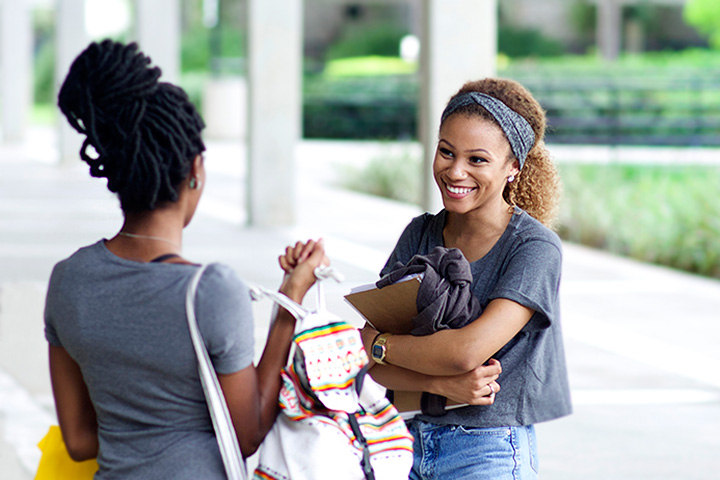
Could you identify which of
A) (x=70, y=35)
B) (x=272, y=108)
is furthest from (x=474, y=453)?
(x=70, y=35)

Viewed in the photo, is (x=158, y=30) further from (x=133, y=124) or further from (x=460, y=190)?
(x=133, y=124)

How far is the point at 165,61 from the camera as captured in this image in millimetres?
20500

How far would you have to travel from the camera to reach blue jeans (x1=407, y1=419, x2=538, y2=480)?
2.68 meters

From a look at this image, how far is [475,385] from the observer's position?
2.61 meters

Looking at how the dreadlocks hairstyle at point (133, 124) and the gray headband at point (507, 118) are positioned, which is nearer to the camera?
the dreadlocks hairstyle at point (133, 124)

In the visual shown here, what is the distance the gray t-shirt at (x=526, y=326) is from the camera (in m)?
2.67

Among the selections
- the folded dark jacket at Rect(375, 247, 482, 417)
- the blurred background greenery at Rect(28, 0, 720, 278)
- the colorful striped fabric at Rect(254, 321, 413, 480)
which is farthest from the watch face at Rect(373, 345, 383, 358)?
the blurred background greenery at Rect(28, 0, 720, 278)

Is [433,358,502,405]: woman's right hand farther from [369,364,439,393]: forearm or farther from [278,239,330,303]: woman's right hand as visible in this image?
[278,239,330,303]: woman's right hand

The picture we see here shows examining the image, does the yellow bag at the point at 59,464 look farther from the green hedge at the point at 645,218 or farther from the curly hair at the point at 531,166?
the green hedge at the point at 645,218

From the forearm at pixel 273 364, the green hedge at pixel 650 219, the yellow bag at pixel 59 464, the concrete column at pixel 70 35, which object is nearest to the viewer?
the forearm at pixel 273 364

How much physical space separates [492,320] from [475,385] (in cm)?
16

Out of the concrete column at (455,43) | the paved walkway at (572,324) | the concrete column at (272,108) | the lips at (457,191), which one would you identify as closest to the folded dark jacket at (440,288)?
the lips at (457,191)

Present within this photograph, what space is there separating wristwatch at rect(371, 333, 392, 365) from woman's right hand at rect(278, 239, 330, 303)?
48 cm

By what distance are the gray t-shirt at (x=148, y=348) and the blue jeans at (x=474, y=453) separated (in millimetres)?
738
